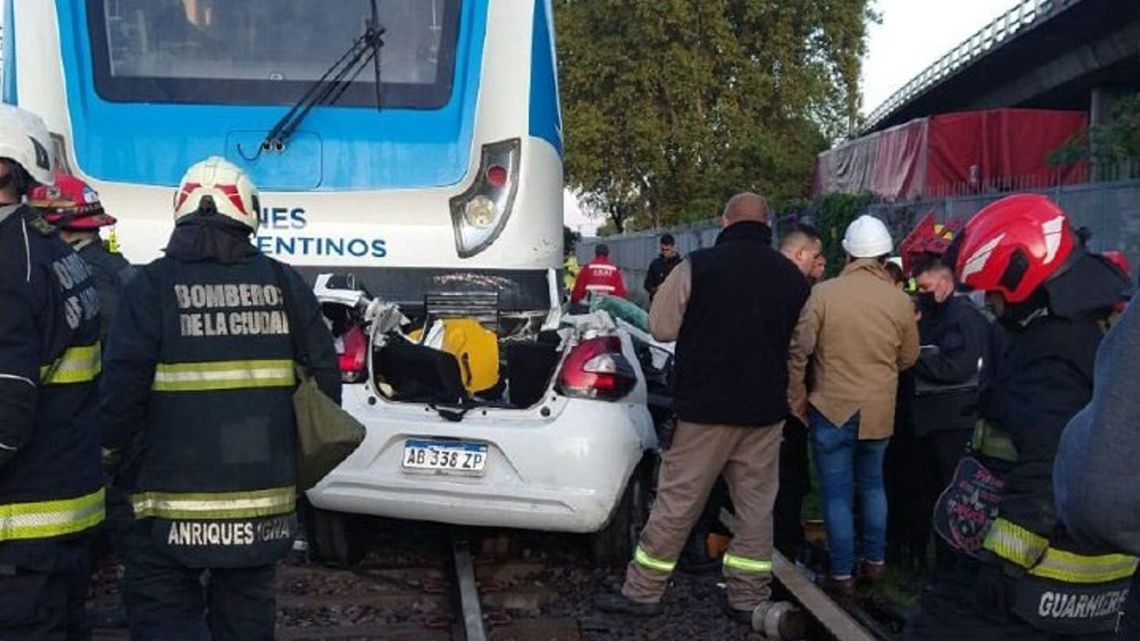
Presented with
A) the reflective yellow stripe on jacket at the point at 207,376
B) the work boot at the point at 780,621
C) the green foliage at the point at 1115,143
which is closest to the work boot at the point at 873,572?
the work boot at the point at 780,621

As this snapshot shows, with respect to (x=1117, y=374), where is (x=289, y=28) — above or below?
above

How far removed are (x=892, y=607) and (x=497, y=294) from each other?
99.0 inches

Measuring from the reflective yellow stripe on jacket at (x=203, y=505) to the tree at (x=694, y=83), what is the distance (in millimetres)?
36824

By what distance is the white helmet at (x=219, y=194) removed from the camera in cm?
403

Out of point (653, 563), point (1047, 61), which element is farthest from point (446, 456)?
point (1047, 61)

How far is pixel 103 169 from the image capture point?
23.8 ft

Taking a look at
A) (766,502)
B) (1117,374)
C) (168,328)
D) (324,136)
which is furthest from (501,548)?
(1117,374)

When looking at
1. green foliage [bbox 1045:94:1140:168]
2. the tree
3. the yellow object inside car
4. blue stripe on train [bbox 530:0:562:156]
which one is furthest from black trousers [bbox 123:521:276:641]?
the tree

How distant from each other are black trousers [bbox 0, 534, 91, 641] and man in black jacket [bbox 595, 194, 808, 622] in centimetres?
292

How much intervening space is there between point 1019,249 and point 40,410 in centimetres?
252

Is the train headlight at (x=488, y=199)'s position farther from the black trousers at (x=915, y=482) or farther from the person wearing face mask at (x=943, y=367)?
the black trousers at (x=915, y=482)

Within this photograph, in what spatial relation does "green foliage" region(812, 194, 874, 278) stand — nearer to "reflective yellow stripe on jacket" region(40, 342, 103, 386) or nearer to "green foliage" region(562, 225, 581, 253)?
"green foliage" region(562, 225, 581, 253)

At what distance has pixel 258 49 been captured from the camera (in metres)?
7.34

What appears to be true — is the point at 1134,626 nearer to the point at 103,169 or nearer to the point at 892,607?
the point at 892,607
